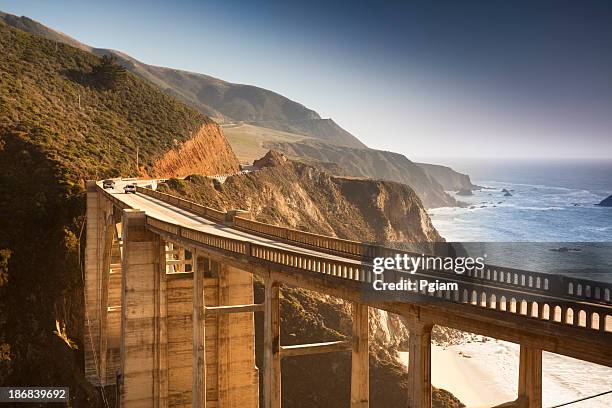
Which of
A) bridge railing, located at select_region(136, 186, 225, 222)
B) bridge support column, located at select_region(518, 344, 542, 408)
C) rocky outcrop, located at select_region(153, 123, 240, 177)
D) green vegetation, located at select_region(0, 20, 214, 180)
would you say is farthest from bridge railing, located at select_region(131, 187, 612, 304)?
rocky outcrop, located at select_region(153, 123, 240, 177)

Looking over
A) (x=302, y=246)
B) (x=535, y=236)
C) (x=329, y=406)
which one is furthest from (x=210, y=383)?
(x=535, y=236)

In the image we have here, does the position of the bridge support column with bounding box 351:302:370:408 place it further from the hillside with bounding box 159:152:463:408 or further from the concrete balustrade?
the hillside with bounding box 159:152:463:408

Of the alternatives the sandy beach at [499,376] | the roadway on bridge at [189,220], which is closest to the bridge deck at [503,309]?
the roadway on bridge at [189,220]

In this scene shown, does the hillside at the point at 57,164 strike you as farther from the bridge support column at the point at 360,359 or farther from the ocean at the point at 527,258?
the ocean at the point at 527,258

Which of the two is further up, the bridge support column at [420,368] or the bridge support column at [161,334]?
the bridge support column at [420,368]

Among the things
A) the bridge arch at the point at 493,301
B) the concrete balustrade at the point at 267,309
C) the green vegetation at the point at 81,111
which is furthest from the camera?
the green vegetation at the point at 81,111

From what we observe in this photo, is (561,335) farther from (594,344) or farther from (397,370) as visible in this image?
(397,370)

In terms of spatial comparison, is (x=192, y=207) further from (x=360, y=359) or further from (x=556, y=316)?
(x=556, y=316)
